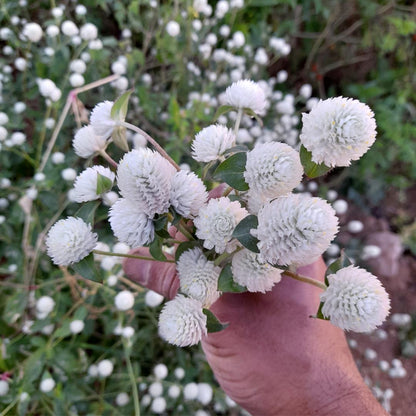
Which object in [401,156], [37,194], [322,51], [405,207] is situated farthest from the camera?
[405,207]

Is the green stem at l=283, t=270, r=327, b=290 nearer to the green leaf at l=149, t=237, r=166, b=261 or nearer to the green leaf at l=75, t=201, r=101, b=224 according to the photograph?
the green leaf at l=149, t=237, r=166, b=261

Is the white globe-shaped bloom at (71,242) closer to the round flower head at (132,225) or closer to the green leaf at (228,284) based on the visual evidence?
the round flower head at (132,225)

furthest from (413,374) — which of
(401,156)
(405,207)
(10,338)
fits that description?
(10,338)

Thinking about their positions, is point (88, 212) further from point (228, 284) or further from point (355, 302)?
point (355, 302)

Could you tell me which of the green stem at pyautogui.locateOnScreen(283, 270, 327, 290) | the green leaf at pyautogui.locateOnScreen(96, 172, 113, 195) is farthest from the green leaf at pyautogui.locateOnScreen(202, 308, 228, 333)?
the green leaf at pyautogui.locateOnScreen(96, 172, 113, 195)

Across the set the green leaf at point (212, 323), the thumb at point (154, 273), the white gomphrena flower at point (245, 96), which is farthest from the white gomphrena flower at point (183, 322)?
A: the white gomphrena flower at point (245, 96)

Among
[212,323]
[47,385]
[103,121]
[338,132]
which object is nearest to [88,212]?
[103,121]

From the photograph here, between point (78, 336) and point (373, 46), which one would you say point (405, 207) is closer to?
point (373, 46)
